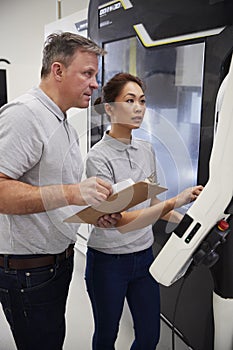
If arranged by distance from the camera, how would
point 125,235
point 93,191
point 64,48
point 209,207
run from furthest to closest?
point 125,235, point 64,48, point 93,191, point 209,207

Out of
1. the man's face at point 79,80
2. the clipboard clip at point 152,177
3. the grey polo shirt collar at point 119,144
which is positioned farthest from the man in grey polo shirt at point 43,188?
the clipboard clip at point 152,177

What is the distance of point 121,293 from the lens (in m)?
1.75

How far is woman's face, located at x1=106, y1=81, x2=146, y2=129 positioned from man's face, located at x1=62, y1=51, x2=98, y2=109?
0.48 ft

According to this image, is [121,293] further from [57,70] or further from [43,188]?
[57,70]

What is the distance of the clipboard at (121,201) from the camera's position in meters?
1.38

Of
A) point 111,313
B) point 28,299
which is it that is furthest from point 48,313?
point 111,313

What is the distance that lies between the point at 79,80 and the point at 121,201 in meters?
0.51

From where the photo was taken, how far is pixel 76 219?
1.54 meters

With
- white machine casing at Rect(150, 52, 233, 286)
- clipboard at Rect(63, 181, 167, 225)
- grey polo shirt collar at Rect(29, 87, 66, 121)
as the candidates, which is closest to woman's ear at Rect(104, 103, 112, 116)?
grey polo shirt collar at Rect(29, 87, 66, 121)

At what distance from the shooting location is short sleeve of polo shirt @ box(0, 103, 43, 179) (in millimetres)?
1298

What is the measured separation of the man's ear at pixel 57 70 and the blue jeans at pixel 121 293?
0.82 m

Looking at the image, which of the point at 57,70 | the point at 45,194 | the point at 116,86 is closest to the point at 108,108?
the point at 116,86

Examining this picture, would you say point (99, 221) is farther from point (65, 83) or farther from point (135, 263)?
point (65, 83)

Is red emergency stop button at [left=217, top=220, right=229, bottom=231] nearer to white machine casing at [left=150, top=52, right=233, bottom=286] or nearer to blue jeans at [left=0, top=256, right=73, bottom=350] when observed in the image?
white machine casing at [left=150, top=52, right=233, bottom=286]
